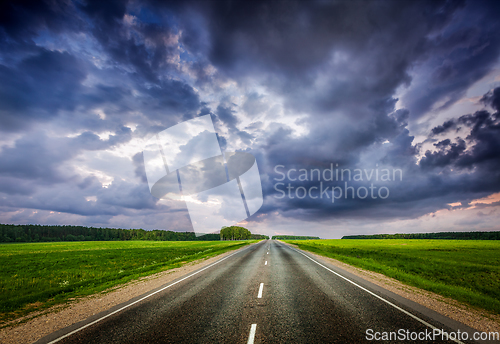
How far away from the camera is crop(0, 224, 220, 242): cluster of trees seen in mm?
116312

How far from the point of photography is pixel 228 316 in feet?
19.4

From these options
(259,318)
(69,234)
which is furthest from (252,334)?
(69,234)

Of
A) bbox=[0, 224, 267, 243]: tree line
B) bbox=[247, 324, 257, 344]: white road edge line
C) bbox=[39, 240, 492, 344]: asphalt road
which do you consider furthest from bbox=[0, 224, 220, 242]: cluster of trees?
bbox=[247, 324, 257, 344]: white road edge line

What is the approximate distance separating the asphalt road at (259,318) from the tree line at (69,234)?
545 feet

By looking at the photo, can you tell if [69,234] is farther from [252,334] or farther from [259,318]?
[252,334]

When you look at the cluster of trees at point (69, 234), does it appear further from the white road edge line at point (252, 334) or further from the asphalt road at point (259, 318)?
the white road edge line at point (252, 334)

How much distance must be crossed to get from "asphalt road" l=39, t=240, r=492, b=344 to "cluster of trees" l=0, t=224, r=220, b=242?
16696 centimetres

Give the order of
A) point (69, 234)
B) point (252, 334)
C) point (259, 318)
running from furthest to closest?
point (69, 234)
point (259, 318)
point (252, 334)

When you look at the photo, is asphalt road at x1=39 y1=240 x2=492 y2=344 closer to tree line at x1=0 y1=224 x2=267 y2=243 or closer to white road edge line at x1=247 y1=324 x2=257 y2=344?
white road edge line at x1=247 y1=324 x2=257 y2=344

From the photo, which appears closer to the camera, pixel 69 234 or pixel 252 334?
pixel 252 334

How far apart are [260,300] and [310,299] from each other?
181 centimetres

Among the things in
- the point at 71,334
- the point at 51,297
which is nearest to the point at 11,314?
the point at 51,297

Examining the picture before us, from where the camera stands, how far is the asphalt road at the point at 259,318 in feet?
15.7

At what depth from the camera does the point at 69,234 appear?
454ft
